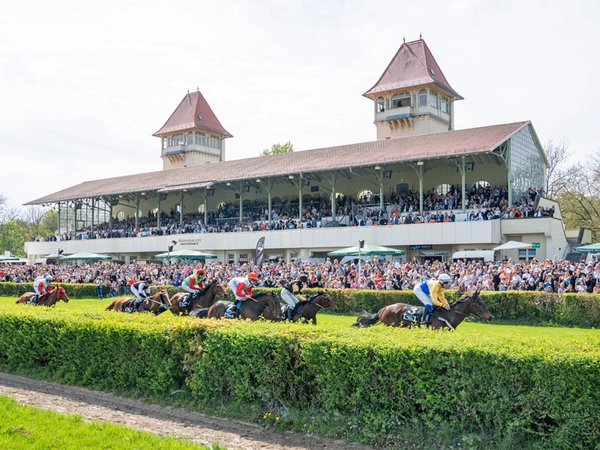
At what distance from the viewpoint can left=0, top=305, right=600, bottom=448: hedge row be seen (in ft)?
18.3

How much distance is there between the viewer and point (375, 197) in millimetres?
35906

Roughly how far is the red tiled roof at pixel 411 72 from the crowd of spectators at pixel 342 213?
12863mm

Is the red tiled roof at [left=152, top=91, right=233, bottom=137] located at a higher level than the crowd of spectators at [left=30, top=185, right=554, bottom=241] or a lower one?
higher

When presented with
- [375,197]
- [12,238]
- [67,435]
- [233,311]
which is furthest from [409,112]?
[12,238]

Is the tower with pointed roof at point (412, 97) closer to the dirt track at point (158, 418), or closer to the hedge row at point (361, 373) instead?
the hedge row at point (361, 373)

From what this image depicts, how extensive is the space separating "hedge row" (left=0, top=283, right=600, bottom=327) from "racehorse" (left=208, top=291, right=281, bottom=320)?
22.9 feet

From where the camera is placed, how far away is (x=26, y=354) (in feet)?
32.3

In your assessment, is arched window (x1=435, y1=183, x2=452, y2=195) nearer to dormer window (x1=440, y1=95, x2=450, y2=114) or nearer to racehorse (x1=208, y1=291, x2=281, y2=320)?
dormer window (x1=440, y1=95, x2=450, y2=114)

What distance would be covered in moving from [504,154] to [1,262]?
38.2 m

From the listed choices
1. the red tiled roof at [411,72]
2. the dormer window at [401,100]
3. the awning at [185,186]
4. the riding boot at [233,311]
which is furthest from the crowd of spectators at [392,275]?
the red tiled roof at [411,72]

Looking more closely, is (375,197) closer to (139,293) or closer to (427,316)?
(139,293)

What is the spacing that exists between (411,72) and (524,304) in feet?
108

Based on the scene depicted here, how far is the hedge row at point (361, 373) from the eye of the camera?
18.3ft

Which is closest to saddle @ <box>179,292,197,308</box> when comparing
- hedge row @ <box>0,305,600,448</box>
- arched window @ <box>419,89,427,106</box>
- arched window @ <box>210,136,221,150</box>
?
hedge row @ <box>0,305,600,448</box>
